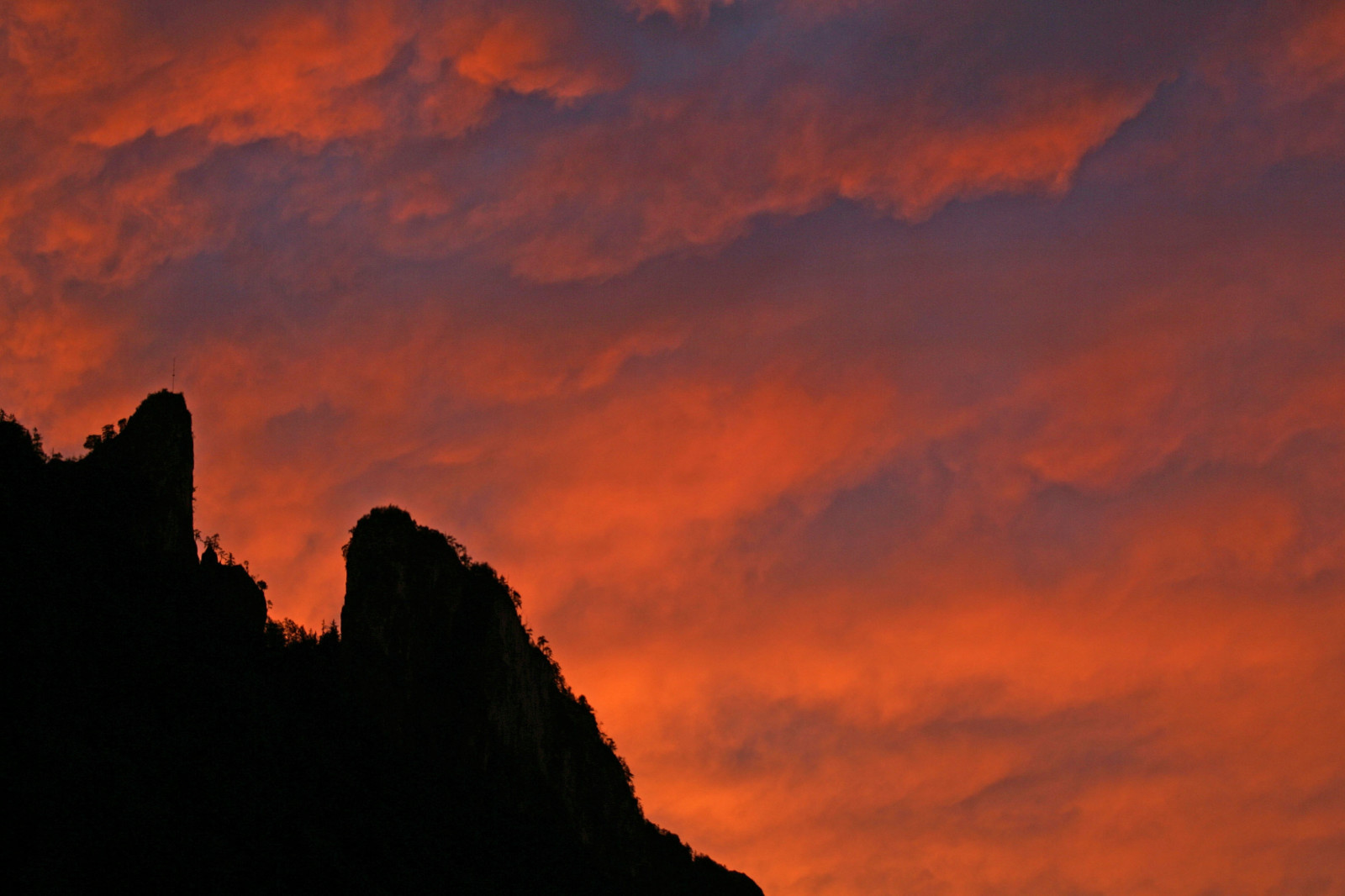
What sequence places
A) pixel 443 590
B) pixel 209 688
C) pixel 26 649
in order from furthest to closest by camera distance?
pixel 443 590 → pixel 209 688 → pixel 26 649

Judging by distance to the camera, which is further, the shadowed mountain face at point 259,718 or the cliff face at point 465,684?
the cliff face at point 465,684

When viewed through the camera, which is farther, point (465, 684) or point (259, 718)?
point (465, 684)

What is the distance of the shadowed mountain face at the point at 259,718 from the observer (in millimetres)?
52844

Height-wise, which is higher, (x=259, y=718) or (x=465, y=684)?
(x=465, y=684)

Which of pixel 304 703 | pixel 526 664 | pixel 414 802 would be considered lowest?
pixel 414 802

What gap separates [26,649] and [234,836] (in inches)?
527

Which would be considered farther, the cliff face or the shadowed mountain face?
the cliff face

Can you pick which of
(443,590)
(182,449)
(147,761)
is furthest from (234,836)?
(443,590)

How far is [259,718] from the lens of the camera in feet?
246

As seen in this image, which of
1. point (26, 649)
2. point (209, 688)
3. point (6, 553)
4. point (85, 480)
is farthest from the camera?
point (85, 480)

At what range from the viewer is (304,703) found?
8662cm

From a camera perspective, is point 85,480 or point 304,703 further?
point 304,703

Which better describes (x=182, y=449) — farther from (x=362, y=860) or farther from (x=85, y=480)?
(x=362, y=860)

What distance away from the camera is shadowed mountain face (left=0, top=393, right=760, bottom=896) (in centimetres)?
5284
